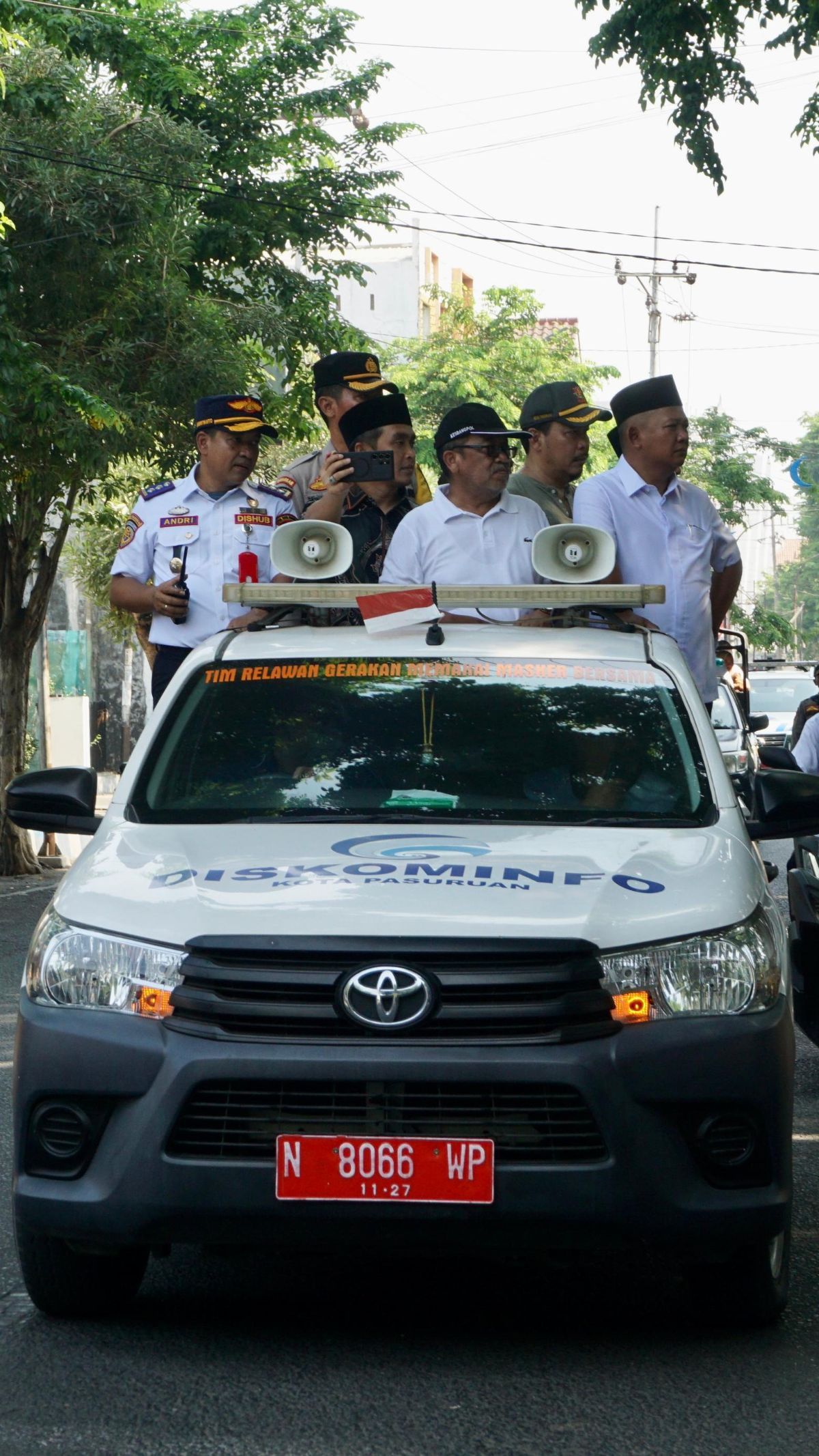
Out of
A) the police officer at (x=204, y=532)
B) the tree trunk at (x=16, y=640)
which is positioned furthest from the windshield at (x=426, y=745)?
the tree trunk at (x=16, y=640)

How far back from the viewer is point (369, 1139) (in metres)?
3.74

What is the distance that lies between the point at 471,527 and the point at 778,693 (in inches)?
1015

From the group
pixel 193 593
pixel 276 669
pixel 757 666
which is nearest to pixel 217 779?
pixel 276 669

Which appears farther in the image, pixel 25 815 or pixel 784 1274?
pixel 25 815

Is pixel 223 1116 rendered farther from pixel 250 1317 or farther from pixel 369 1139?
pixel 250 1317

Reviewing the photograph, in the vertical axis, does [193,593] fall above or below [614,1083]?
above

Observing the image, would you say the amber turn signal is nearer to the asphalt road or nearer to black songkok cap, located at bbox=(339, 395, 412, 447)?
the asphalt road

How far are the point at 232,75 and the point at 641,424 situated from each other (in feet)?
44.4

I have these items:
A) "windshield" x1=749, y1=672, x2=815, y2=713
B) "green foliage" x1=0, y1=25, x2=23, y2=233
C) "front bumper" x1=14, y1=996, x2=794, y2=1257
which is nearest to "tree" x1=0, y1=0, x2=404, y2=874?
"green foliage" x1=0, y1=25, x2=23, y2=233

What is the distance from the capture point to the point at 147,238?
15.8 metres

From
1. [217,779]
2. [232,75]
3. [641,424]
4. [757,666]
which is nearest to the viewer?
[217,779]

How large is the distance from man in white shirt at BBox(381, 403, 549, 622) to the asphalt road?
256 centimetres

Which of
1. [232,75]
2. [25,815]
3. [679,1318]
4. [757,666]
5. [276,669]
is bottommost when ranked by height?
[757,666]

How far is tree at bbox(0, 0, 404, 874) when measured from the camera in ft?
50.1
